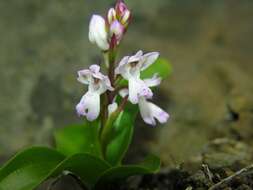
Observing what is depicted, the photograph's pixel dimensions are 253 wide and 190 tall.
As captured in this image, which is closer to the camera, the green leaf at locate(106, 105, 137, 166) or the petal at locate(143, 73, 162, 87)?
the petal at locate(143, 73, 162, 87)

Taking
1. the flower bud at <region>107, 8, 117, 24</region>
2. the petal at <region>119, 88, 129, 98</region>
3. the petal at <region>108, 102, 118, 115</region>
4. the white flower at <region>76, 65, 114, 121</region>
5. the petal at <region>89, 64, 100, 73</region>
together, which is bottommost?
the petal at <region>108, 102, 118, 115</region>

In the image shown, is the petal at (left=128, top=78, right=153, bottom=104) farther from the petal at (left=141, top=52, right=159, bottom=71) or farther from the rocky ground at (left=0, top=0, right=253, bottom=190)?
the rocky ground at (left=0, top=0, right=253, bottom=190)

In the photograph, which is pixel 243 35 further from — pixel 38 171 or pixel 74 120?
pixel 38 171

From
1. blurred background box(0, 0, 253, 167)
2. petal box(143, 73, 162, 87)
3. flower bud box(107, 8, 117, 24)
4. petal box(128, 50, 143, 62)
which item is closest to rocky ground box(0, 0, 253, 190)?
blurred background box(0, 0, 253, 167)

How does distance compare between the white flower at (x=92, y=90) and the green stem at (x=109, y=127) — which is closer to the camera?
the white flower at (x=92, y=90)

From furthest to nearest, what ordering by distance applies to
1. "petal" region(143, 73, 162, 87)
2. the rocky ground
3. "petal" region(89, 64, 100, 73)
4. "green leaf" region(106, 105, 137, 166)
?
the rocky ground, "green leaf" region(106, 105, 137, 166), "petal" region(143, 73, 162, 87), "petal" region(89, 64, 100, 73)

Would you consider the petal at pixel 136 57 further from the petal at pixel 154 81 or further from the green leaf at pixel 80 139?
the green leaf at pixel 80 139

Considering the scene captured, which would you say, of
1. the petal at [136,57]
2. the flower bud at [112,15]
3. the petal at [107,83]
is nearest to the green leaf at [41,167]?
the petal at [107,83]
